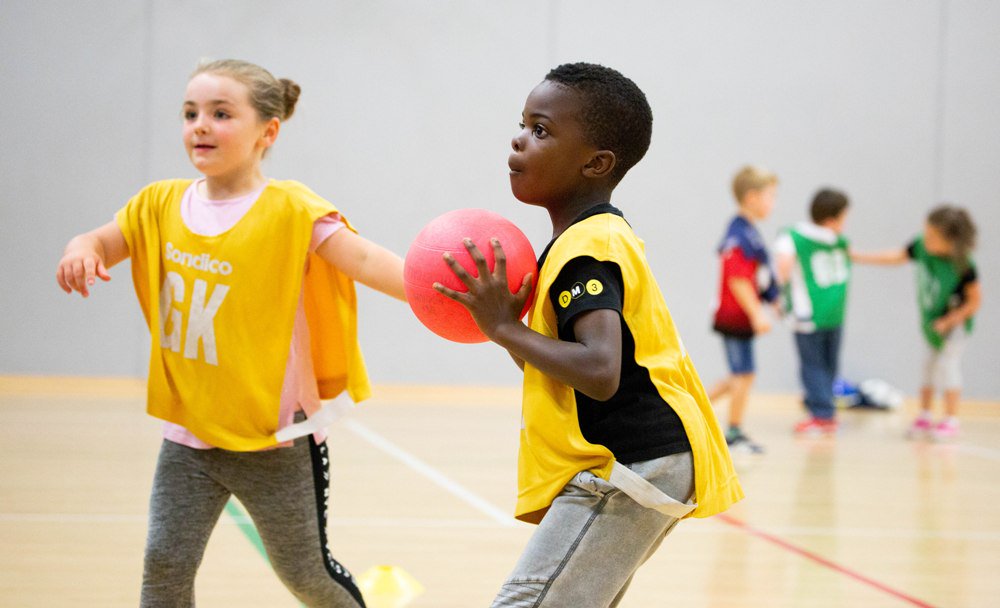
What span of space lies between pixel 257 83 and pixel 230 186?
254 millimetres

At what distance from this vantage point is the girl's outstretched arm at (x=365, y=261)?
243 centimetres

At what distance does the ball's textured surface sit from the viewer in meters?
1.91

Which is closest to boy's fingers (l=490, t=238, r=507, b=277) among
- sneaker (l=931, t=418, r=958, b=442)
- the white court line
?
the white court line

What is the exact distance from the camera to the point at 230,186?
103 inches

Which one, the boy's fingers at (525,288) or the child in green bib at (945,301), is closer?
the boy's fingers at (525,288)

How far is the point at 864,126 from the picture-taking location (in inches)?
377

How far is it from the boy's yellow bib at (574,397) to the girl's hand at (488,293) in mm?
67

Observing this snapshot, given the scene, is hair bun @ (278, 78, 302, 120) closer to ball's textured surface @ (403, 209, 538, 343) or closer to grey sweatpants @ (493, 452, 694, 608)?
ball's textured surface @ (403, 209, 538, 343)

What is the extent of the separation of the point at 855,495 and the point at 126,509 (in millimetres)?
3378

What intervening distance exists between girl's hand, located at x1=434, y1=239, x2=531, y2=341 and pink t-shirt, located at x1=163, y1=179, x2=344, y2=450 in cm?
78

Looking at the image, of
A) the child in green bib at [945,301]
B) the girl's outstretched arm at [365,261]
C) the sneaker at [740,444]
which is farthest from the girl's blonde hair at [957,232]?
the girl's outstretched arm at [365,261]

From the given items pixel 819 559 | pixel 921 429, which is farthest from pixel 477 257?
pixel 921 429

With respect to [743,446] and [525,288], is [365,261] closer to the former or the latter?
[525,288]

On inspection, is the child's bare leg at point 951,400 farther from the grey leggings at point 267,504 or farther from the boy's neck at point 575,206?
the boy's neck at point 575,206
